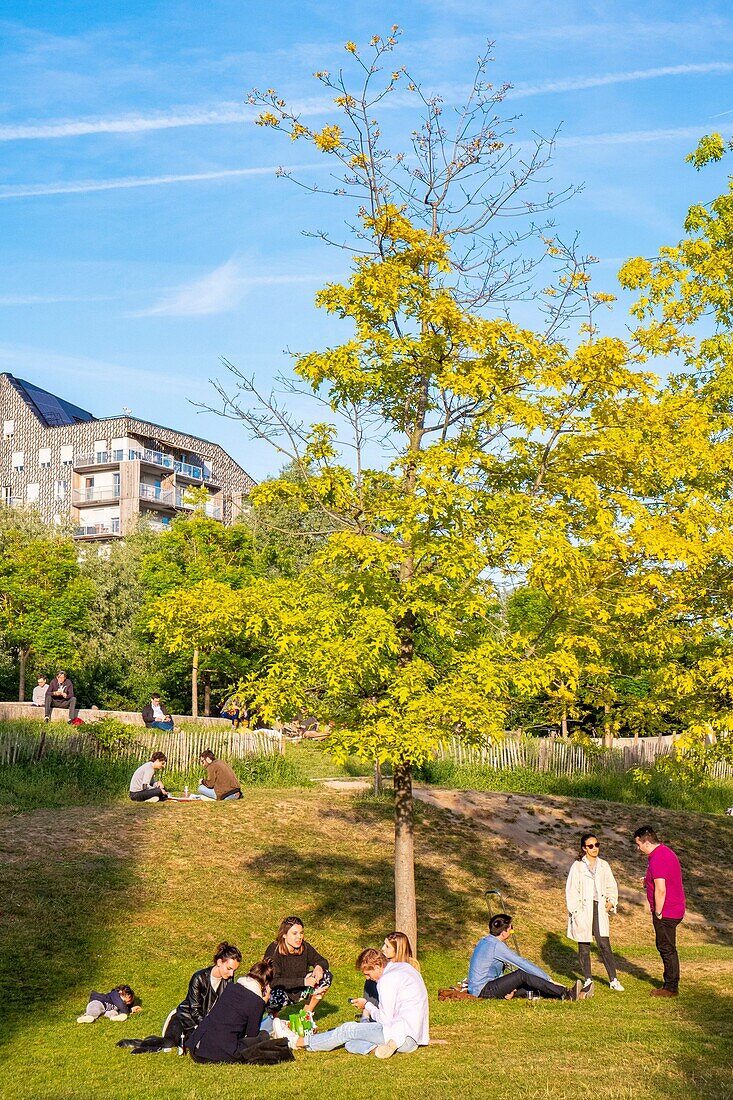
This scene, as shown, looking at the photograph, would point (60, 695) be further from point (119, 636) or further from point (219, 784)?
point (119, 636)

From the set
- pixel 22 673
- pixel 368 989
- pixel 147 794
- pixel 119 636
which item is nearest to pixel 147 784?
pixel 147 794

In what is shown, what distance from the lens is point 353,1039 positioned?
404 inches

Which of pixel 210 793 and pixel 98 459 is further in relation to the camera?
pixel 98 459

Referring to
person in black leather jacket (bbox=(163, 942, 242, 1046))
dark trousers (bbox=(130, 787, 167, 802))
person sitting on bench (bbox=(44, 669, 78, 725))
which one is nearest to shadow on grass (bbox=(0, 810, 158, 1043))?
dark trousers (bbox=(130, 787, 167, 802))

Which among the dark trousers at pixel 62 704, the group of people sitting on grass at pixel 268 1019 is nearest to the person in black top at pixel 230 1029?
the group of people sitting on grass at pixel 268 1019

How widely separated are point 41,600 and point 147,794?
22.8 m

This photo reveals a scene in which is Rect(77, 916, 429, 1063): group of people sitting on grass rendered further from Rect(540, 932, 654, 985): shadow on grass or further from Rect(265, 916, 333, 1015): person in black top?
Answer: Rect(540, 932, 654, 985): shadow on grass

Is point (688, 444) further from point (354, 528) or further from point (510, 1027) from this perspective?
point (510, 1027)

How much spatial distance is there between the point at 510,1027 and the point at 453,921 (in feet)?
24.8

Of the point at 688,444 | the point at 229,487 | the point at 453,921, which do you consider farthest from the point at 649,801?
the point at 229,487

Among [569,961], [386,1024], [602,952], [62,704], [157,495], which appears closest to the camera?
[386,1024]

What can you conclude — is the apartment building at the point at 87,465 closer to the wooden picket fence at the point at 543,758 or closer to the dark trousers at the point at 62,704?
the dark trousers at the point at 62,704

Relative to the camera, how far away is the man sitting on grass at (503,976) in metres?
12.4

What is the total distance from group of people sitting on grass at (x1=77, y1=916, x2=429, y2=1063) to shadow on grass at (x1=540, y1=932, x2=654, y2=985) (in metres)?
4.99
